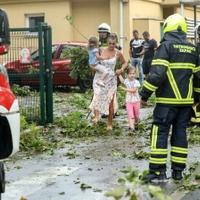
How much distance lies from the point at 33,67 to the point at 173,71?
5.19 m

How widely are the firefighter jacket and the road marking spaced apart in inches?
61.4

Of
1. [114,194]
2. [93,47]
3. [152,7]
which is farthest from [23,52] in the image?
[152,7]

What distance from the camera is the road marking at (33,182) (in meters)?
6.88

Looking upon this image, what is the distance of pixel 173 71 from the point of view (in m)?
7.21

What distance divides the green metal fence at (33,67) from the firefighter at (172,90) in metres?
4.72

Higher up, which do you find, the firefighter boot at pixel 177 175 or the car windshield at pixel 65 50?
the car windshield at pixel 65 50

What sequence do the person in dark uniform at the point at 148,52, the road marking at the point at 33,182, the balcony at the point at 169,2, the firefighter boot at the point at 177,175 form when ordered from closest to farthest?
the road marking at the point at 33,182
the firefighter boot at the point at 177,175
the person in dark uniform at the point at 148,52
the balcony at the point at 169,2

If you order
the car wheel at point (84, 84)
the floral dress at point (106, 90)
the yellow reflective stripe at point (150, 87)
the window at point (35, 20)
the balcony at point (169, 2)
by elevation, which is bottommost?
the car wheel at point (84, 84)

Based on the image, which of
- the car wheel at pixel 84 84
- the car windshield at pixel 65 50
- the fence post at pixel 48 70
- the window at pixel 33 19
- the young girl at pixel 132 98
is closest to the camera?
the young girl at pixel 132 98

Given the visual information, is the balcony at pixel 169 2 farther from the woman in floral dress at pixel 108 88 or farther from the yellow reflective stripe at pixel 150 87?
the yellow reflective stripe at pixel 150 87

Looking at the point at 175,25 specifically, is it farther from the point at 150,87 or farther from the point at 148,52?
the point at 148,52

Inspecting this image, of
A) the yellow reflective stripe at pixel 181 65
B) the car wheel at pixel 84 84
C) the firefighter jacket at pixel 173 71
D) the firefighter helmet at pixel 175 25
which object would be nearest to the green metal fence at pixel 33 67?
the firefighter helmet at pixel 175 25

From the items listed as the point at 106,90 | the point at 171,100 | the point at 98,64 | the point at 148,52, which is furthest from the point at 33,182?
the point at 148,52

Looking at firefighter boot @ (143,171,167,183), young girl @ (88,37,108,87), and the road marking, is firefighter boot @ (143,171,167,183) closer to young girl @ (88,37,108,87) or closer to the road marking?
the road marking
